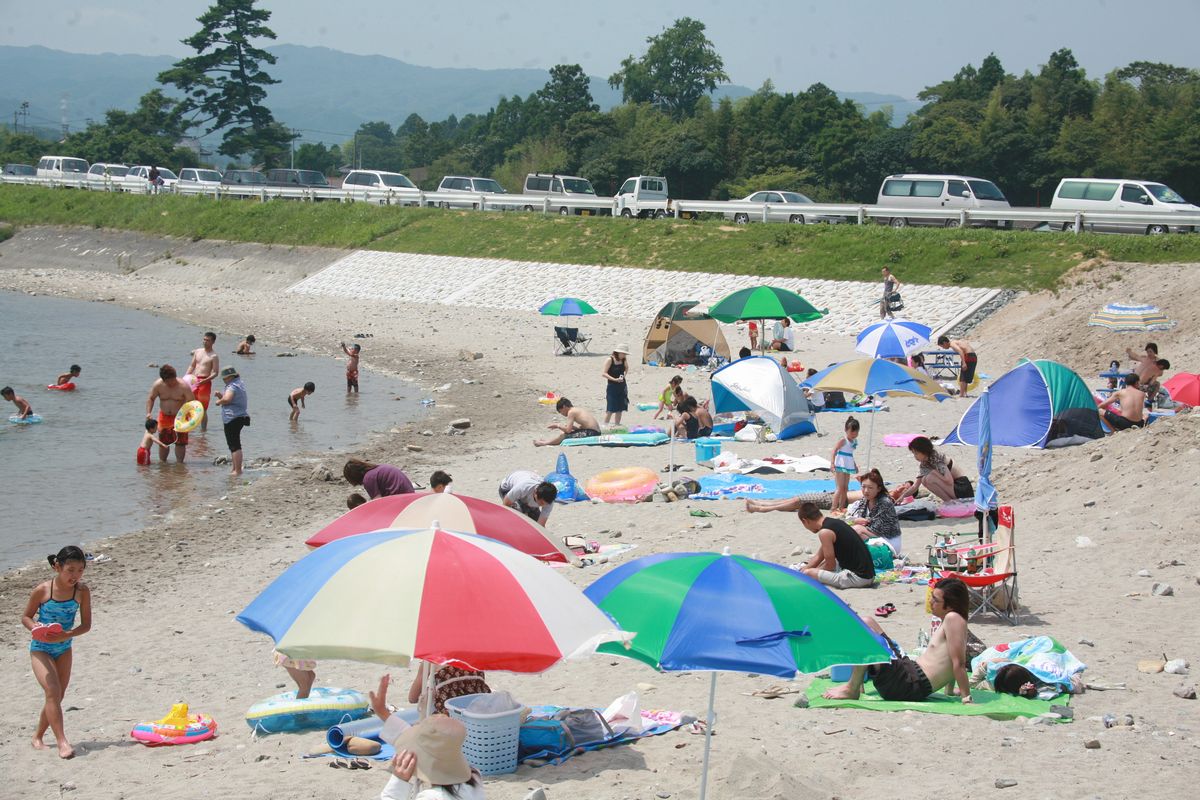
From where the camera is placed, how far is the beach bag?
720cm

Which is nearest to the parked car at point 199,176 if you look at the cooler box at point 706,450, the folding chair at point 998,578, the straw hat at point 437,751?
the cooler box at point 706,450

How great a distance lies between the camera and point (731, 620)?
19.8 ft

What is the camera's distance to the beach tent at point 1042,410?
15.5 m

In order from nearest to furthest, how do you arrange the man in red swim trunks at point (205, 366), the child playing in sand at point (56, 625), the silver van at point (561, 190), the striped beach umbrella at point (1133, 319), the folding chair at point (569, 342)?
the child playing in sand at point (56, 625), the man in red swim trunks at point (205, 366), the striped beach umbrella at point (1133, 319), the folding chair at point (569, 342), the silver van at point (561, 190)

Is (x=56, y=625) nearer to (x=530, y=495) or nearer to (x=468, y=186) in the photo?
(x=530, y=495)

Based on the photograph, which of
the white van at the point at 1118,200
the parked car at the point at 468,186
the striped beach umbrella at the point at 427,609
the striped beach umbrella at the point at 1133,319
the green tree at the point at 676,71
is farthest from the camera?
the green tree at the point at 676,71

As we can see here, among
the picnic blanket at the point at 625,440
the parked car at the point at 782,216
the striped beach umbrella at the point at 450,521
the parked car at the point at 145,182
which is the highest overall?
the parked car at the point at 145,182

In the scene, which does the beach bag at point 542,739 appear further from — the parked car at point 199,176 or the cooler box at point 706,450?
the parked car at point 199,176

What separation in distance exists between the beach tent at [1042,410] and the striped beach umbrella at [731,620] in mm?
9805

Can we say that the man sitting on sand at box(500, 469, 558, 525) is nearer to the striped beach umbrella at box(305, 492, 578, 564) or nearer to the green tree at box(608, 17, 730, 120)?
the striped beach umbrella at box(305, 492, 578, 564)

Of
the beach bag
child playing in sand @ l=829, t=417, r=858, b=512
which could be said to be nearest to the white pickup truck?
child playing in sand @ l=829, t=417, r=858, b=512

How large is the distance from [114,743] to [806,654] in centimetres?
470

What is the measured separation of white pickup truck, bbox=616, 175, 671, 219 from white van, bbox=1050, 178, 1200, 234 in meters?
12.5

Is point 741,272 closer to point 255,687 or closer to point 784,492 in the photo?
point 784,492
